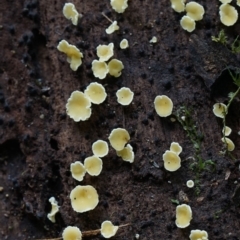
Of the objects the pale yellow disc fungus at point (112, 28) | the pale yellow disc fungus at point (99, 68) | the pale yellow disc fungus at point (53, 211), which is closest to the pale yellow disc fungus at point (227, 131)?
the pale yellow disc fungus at point (99, 68)

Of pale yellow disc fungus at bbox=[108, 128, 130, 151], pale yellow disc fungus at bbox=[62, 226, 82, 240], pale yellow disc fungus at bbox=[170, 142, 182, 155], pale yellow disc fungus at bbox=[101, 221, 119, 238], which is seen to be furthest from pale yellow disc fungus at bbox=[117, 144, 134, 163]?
pale yellow disc fungus at bbox=[62, 226, 82, 240]

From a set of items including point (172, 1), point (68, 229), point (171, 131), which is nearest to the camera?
point (68, 229)

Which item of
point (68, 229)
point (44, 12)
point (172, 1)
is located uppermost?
point (172, 1)

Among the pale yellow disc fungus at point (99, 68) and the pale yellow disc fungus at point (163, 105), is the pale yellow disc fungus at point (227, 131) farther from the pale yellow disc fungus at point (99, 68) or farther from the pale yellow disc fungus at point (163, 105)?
the pale yellow disc fungus at point (99, 68)

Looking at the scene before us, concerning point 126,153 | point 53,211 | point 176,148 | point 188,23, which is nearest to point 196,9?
point 188,23

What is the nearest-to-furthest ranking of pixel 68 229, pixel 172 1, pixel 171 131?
pixel 68 229
pixel 171 131
pixel 172 1

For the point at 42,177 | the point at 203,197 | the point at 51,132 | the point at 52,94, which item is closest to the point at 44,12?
the point at 52,94

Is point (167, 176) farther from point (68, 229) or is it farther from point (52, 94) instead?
point (52, 94)
